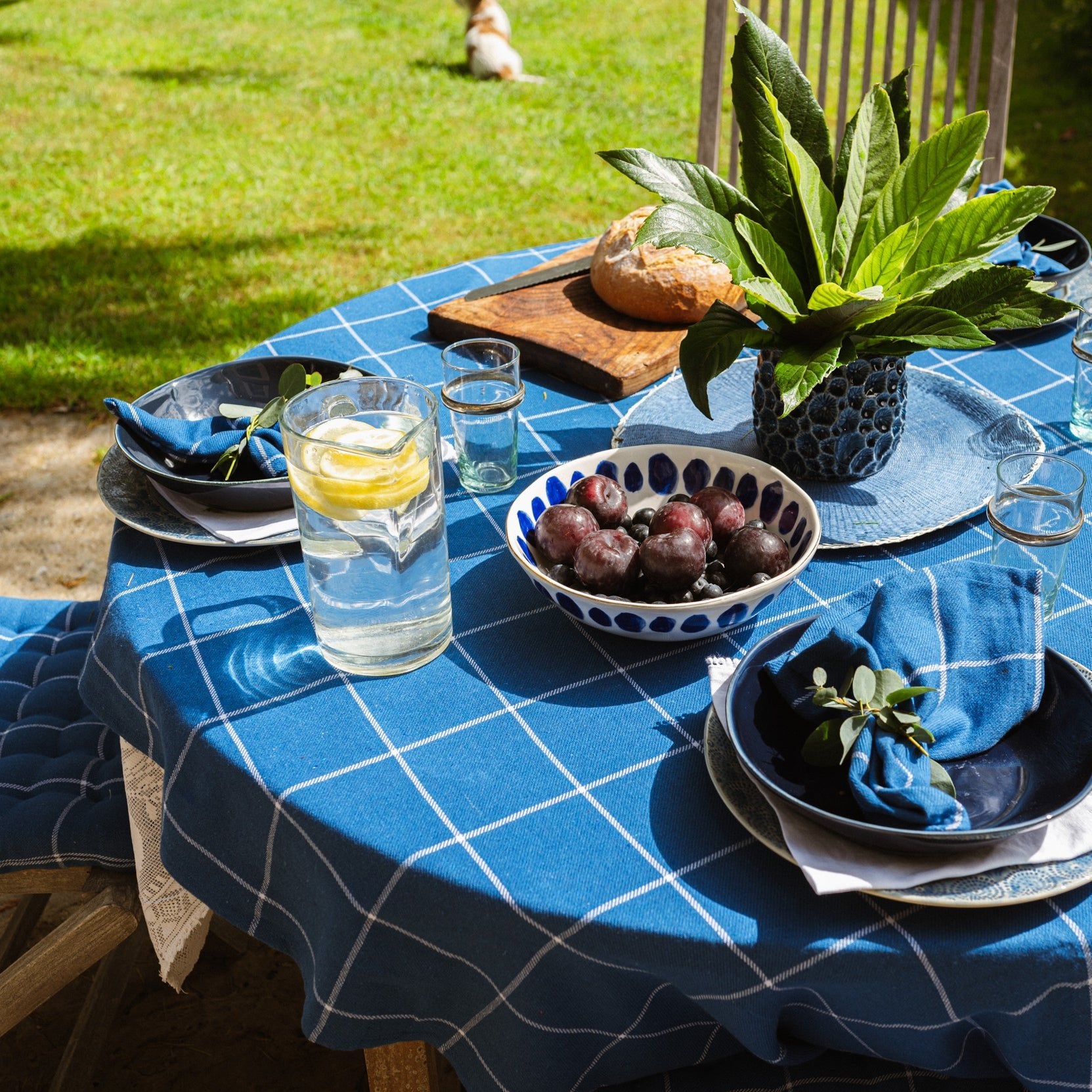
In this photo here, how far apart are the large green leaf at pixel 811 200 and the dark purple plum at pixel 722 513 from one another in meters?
0.30

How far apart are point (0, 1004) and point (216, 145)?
5.54 m

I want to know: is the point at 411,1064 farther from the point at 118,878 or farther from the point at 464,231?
the point at 464,231

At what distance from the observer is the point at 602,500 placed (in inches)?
48.6

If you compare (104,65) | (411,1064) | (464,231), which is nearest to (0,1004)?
(411,1064)

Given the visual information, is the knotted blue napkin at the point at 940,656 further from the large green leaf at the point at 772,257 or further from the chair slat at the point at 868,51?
Answer: the chair slat at the point at 868,51

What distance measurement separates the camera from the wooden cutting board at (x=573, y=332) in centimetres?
169

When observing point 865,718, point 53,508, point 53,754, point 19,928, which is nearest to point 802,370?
point 865,718

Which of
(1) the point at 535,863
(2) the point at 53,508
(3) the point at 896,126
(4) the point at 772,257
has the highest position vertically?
(3) the point at 896,126

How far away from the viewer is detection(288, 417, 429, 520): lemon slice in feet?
3.45

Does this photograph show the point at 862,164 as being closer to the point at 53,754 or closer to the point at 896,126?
the point at 896,126

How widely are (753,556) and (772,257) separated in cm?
37

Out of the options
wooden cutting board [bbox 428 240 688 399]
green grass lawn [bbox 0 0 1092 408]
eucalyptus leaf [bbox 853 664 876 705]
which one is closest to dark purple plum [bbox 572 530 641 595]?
eucalyptus leaf [bbox 853 664 876 705]

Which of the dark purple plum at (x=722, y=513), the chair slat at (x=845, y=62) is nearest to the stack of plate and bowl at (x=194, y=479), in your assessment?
the dark purple plum at (x=722, y=513)

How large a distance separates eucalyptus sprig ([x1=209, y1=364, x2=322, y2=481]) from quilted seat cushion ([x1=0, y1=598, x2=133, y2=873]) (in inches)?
19.2
